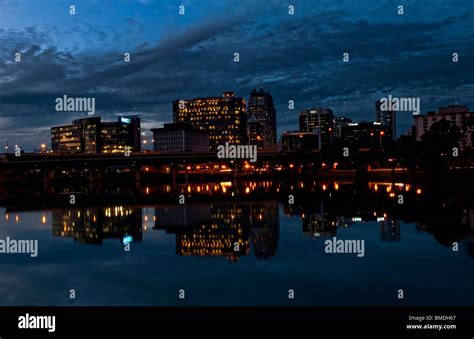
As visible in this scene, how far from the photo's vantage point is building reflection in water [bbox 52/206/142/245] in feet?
119


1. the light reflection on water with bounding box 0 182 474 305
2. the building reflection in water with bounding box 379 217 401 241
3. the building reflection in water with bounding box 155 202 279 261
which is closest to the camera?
the light reflection on water with bounding box 0 182 474 305

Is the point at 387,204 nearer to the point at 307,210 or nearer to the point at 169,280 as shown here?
the point at 307,210

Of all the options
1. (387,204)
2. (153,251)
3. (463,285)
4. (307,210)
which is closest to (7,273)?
(153,251)

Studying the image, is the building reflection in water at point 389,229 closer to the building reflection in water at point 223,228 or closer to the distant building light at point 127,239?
the building reflection in water at point 223,228

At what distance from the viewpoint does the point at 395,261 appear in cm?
2497

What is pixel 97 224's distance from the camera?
43562 millimetres

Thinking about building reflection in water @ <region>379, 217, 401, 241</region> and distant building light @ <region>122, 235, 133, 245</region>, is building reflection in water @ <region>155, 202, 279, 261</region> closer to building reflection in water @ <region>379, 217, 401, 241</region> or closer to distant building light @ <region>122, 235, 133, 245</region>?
distant building light @ <region>122, 235, 133, 245</region>

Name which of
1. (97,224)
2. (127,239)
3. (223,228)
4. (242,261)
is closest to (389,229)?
(223,228)

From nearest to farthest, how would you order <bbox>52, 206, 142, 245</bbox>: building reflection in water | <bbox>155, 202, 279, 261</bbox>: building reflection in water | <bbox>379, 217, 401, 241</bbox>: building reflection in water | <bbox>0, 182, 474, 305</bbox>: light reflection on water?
<bbox>0, 182, 474, 305</bbox>: light reflection on water < <bbox>155, 202, 279, 261</bbox>: building reflection in water < <bbox>379, 217, 401, 241</bbox>: building reflection in water < <bbox>52, 206, 142, 245</bbox>: building reflection in water

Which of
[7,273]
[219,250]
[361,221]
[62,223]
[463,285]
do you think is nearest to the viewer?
[463,285]

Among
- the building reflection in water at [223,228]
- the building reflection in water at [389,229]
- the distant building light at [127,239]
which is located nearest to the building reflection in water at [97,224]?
the distant building light at [127,239]

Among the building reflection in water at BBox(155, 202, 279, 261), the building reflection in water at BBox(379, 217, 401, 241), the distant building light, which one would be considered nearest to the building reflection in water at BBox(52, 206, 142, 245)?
the distant building light

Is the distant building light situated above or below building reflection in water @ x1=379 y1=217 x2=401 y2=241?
below

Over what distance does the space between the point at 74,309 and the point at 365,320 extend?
7.92 meters
